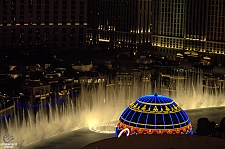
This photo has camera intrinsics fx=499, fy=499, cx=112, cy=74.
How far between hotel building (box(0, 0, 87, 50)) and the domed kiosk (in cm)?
4058

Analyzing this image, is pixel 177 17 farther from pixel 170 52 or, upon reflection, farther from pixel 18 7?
pixel 18 7

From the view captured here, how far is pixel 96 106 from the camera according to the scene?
1187 inches

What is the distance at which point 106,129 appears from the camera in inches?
907

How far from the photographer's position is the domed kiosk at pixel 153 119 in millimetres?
17359

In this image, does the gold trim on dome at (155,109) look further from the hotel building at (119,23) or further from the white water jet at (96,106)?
the hotel building at (119,23)

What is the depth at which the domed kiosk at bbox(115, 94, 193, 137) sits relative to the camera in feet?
57.0

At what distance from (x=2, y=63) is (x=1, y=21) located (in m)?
8.84

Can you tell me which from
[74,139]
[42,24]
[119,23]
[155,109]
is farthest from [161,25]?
[155,109]

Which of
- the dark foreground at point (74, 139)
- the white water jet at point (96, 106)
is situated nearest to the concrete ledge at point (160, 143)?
the dark foreground at point (74, 139)

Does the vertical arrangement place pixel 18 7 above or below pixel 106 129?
above

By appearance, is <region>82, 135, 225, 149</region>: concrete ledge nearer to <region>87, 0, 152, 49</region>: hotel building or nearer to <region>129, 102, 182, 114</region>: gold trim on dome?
<region>129, 102, 182, 114</region>: gold trim on dome

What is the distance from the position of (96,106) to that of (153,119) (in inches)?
509

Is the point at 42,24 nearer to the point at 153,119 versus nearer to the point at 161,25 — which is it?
the point at 161,25

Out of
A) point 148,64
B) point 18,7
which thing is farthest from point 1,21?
point 148,64
